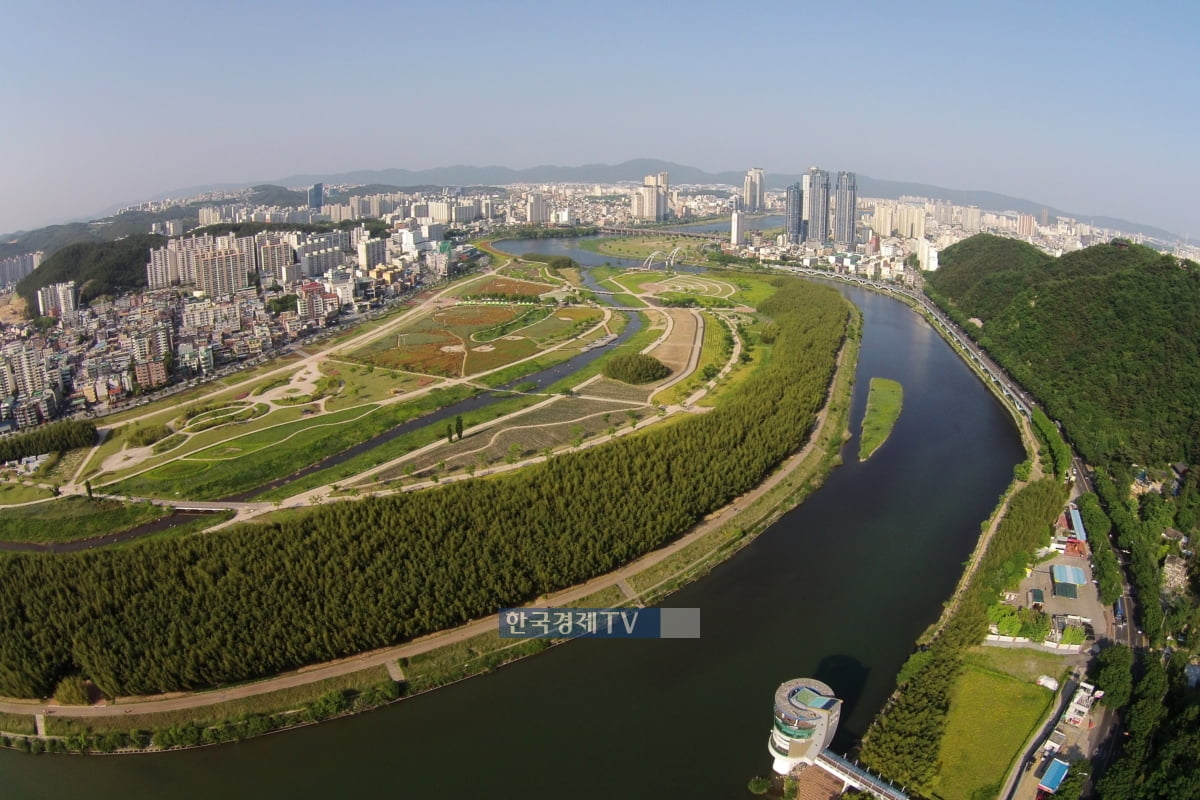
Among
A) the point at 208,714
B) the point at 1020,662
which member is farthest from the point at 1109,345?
the point at 208,714

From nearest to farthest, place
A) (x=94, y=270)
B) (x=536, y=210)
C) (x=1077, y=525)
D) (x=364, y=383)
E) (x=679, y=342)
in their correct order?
(x=1077, y=525) < (x=364, y=383) < (x=679, y=342) < (x=94, y=270) < (x=536, y=210)

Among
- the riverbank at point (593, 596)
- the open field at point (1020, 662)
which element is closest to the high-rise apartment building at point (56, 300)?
the riverbank at point (593, 596)

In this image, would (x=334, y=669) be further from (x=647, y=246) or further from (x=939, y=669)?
(x=647, y=246)

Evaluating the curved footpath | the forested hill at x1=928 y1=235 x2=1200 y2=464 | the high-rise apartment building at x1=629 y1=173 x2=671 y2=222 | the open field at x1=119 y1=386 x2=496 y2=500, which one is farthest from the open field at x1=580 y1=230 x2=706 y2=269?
the curved footpath

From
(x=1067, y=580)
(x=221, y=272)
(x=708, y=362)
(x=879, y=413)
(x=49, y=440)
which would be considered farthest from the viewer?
(x=221, y=272)

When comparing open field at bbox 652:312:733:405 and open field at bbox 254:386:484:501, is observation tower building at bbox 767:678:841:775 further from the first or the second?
open field at bbox 652:312:733:405

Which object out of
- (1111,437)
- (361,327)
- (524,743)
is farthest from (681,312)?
(524,743)
